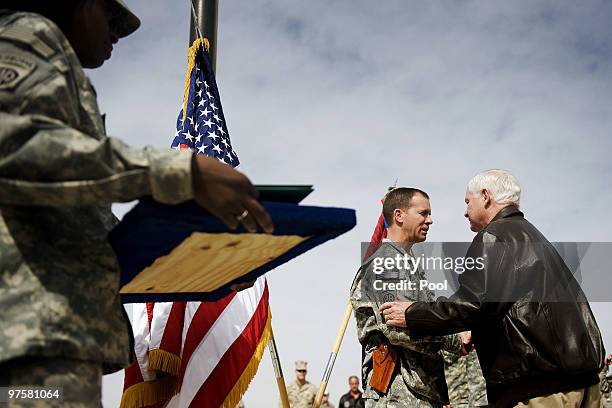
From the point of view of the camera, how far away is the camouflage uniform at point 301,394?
39.4 feet

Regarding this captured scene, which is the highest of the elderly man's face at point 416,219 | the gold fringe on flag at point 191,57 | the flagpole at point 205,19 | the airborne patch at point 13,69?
the flagpole at point 205,19

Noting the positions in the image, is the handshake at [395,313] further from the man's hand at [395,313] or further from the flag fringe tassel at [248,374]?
the flag fringe tassel at [248,374]

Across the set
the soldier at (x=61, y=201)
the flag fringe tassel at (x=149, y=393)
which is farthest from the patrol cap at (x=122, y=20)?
the flag fringe tassel at (x=149, y=393)

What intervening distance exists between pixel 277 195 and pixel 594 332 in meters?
2.27

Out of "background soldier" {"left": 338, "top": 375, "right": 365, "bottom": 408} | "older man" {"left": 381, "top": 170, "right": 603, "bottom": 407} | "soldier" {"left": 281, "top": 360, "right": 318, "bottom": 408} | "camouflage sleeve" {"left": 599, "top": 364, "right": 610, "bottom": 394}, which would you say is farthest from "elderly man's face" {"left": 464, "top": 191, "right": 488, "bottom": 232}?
"background soldier" {"left": 338, "top": 375, "right": 365, "bottom": 408}

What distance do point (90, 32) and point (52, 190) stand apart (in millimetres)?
709

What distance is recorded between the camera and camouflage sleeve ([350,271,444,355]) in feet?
12.9

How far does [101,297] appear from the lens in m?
1.59

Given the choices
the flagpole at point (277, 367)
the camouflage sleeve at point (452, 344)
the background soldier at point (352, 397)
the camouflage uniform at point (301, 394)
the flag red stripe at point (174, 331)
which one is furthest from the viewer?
the background soldier at point (352, 397)

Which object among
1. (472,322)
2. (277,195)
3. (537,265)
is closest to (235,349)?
(472,322)

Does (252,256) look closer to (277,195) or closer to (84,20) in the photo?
(277,195)

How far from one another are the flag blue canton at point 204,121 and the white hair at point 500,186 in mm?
2090

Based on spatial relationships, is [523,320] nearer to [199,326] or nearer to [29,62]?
[199,326]

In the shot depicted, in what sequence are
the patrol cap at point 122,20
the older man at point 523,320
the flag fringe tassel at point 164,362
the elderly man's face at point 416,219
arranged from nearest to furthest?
1. the patrol cap at point 122,20
2. the older man at point 523,320
3. the flag fringe tassel at point 164,362
4. the elderly man's face at point 416,219
